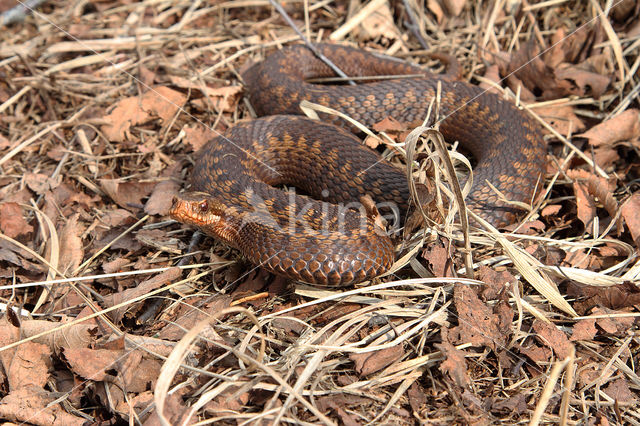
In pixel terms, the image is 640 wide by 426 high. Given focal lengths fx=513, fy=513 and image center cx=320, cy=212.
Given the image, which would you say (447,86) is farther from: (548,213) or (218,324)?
(218,324)

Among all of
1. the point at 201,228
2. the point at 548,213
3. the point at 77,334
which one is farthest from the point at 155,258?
the point at 548,213

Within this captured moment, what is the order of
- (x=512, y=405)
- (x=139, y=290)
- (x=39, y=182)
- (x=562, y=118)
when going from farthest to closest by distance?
(x=562, y=118), (x=39, y=182), (x=139, y=290), (x=512, y=405)

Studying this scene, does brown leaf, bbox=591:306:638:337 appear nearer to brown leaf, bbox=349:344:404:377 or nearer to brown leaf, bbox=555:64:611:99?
brown leaf, bbox=349:344:404:377

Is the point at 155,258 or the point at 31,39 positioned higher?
the point at 31,39

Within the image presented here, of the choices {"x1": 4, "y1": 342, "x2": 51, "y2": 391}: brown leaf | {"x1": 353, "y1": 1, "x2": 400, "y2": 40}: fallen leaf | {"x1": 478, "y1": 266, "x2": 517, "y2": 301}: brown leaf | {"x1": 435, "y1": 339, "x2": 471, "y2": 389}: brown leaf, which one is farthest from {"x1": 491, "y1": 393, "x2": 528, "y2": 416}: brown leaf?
{"x1": 353, "y1": 1, "x2": 400, "y2": 40}: fallen leaf

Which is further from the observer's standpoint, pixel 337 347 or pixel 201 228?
pixel 201 228

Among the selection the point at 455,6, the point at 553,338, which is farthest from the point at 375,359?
the point at 455,6

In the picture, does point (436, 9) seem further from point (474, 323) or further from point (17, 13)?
A: point (17, 13)

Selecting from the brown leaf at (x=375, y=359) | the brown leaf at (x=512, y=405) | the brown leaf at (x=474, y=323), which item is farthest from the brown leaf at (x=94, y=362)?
the brown leaf at (x=512, y=405)
